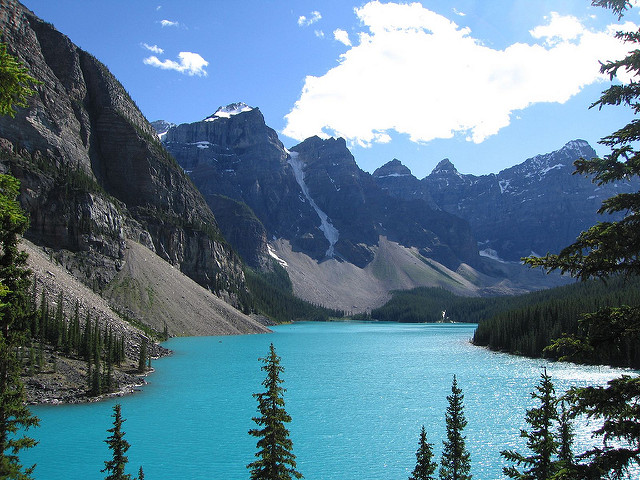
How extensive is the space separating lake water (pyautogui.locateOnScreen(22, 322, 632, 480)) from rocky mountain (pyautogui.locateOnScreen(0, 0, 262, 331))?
4698 centimetres

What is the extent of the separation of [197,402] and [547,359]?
76044mm

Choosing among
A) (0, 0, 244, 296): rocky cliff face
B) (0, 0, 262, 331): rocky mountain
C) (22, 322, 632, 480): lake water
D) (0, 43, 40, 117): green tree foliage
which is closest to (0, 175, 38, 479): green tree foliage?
(0, 43, 40, 117): green tree foliage

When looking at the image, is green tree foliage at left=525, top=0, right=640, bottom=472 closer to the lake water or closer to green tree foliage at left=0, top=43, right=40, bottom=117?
green tree foliage at left=0, top=43, right=40, bottom=117

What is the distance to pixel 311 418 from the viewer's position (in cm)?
4878

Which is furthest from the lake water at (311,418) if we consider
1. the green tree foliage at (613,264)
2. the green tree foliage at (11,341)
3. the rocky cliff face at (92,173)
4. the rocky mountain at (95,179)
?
the rocky cliff face at (92,173)

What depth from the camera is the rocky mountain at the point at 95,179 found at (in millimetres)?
113375

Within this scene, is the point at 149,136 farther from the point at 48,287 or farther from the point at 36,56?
the point at 48,287

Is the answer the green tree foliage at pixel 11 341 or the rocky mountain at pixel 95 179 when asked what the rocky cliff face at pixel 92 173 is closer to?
the rocky mountain at pixel 95 179

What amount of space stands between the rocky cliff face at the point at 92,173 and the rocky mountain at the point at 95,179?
314 millimetres

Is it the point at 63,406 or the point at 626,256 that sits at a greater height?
the point at 626,256

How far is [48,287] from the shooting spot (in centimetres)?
7831

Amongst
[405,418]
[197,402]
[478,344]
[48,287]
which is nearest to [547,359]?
[478,344]

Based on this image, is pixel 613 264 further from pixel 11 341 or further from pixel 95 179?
pixel 95 179

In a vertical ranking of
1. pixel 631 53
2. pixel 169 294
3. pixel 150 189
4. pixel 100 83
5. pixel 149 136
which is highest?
pixel 100 83
